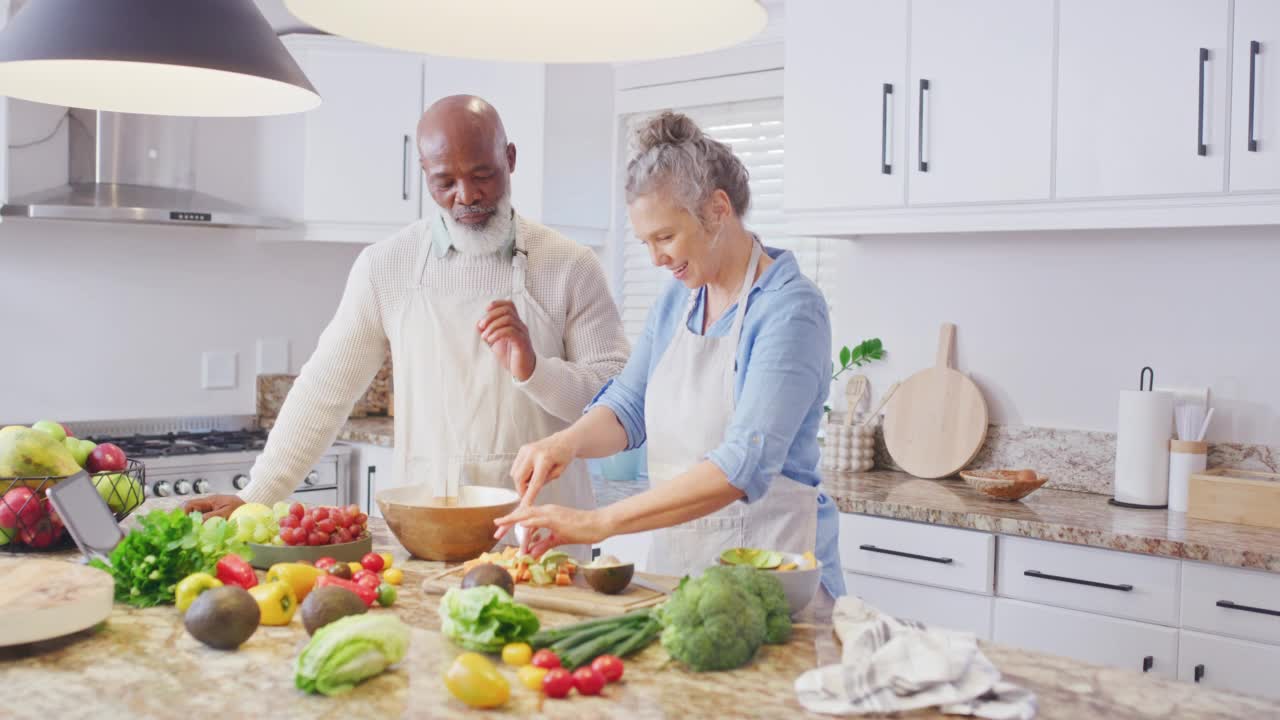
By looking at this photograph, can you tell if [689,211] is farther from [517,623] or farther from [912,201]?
[912,201]

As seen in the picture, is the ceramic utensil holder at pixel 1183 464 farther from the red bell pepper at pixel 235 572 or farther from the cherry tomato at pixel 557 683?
the red bell pepper at pixel 235 572

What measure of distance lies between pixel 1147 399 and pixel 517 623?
234 centimetres

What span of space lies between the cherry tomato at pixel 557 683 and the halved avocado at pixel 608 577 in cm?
34

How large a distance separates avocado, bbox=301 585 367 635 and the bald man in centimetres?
94

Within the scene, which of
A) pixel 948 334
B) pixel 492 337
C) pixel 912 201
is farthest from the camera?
pixel 948 334

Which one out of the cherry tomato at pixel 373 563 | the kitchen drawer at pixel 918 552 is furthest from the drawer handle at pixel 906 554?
the cherry tomato at pixel 373 563

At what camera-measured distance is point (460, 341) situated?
2592mm

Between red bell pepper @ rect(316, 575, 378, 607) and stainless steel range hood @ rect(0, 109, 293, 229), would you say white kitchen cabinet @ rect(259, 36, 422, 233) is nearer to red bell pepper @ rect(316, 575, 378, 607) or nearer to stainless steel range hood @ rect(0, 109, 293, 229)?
stainless steel range hood @ rect(0, 109, 293, 229)

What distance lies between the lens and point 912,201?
11.4 feet

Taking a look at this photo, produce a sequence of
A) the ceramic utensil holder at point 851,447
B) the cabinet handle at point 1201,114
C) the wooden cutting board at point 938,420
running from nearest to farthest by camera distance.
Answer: the cabinet handle at point 1201,114 → the wooden cutting board at point 938,420 → the ceramic utensil holder at point 851,447

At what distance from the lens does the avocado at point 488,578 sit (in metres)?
1.64

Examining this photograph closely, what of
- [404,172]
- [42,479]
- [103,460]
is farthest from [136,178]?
[42,479]

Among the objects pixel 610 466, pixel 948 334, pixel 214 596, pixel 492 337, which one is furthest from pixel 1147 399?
pixel 214 596

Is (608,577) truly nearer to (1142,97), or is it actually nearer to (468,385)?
(468,385)
